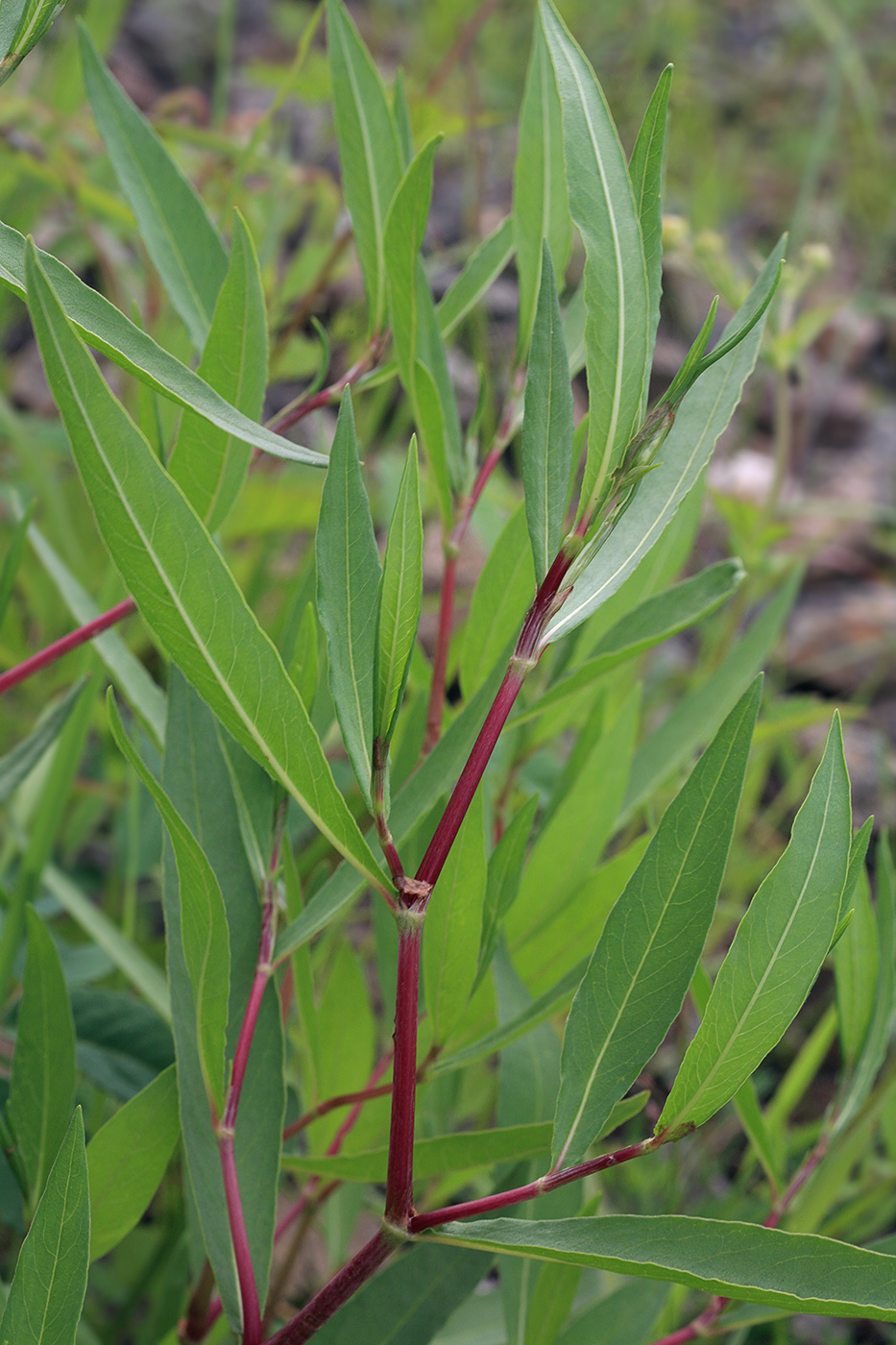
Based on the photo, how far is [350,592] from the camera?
0.80 feet

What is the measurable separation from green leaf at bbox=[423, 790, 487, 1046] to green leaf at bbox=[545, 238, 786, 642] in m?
0.07

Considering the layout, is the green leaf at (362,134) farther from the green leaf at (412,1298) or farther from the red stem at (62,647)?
the green leaf at (412,1298)

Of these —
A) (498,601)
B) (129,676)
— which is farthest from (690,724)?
(129,676)

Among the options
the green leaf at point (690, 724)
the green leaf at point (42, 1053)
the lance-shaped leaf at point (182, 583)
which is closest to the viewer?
the lance-shaped leaf at point (182, 583)

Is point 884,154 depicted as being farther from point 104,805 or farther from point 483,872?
point 483,872

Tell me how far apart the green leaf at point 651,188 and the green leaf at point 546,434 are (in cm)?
2

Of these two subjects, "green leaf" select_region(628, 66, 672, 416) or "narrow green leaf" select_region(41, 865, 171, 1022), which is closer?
"green leaf" select_region(628, 66, 672, 416)

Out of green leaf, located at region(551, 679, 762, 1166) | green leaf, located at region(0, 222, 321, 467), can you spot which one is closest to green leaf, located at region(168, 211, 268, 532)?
green leaf, located at region(0, 222, 321, 467)

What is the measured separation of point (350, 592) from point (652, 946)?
11cm

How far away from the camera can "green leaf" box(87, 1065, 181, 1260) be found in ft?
0.98

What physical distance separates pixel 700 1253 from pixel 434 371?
280mm

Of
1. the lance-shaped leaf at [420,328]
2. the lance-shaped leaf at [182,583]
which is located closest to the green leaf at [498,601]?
the lance-shaped leaf at [420,328]

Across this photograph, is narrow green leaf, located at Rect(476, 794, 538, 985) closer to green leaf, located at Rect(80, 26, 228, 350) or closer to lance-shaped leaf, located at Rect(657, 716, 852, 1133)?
lance-shaped leaf, located at Rect(657, 716, 852, 1133)

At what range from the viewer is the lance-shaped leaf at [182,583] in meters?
0.20
